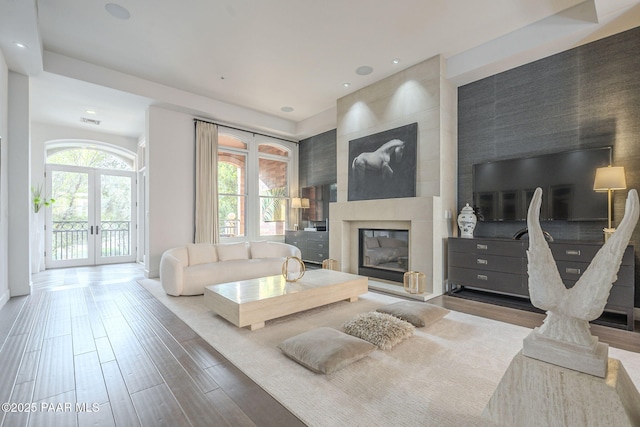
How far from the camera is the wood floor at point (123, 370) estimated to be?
1.60 m

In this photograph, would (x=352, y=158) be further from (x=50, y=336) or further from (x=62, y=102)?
(x=62, y=102)

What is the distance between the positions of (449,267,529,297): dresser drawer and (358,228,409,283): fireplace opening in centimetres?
83

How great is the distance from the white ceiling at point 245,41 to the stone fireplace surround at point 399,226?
85.3 inches

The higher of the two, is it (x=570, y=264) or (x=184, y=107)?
(x=184, y=107)

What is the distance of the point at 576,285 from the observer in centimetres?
123

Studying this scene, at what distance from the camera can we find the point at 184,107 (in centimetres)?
554

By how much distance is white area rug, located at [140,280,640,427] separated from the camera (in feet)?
5.23

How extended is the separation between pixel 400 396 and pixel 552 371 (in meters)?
0.85

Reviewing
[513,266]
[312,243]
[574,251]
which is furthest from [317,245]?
[574,251]

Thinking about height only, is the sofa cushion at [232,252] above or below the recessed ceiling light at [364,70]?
below

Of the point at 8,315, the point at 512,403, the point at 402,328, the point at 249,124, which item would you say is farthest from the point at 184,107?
the point at 512,403

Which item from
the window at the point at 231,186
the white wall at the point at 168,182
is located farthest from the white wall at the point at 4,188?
the window at the point at 231,186

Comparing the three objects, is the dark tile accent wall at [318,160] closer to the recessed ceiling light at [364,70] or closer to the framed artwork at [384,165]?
the framed artwork at [384,165]

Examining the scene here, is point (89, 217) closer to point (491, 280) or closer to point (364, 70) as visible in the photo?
point (364, 70)
